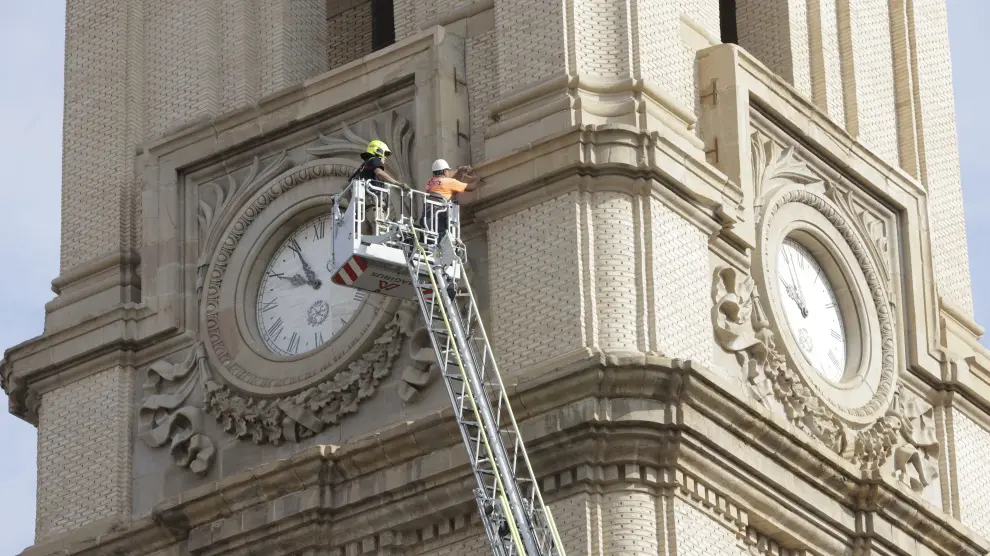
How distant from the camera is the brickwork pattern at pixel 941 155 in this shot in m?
53.7

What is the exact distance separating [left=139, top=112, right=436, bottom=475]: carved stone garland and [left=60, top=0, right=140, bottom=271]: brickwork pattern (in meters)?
1.65

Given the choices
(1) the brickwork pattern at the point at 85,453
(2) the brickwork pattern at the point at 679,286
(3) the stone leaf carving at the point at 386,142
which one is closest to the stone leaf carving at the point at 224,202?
(3) the stone leaf carving at the point at 386,142

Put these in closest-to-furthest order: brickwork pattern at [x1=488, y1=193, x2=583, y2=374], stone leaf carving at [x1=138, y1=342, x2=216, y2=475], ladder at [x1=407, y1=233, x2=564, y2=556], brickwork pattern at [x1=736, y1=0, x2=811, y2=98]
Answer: ladder at [x1=407, y1=233, x2=564, y2=556], brickwork pattern at [x1=488, y1=193, x2=583, y2=374], stone leaf carving at [x1=138, y1=342, x2=216, y2=475], brickwork pattern at [x1=736, y1=0, x2=811, y2=98]

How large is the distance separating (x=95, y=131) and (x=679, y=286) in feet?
29.3

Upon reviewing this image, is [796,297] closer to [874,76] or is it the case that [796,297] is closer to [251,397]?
[874,76]

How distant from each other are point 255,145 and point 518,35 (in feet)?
12.1

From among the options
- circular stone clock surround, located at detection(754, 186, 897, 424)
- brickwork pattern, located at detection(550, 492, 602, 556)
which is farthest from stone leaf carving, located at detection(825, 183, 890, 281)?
brickwork pattern, located at detection(550, 492, 602, 556)

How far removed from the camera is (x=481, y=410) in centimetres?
4594

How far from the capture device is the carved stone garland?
48.6 metres

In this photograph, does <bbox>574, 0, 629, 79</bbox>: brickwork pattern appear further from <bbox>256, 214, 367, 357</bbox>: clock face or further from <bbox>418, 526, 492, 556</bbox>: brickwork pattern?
<bbox>418, 526, 492, 556</bbox>: brickwork pattern

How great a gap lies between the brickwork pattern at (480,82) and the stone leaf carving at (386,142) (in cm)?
79

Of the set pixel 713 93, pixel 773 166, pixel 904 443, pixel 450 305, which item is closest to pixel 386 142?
pixel 450 305

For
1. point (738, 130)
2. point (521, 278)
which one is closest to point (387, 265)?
point (521, 278)

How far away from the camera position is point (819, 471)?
48.2m
